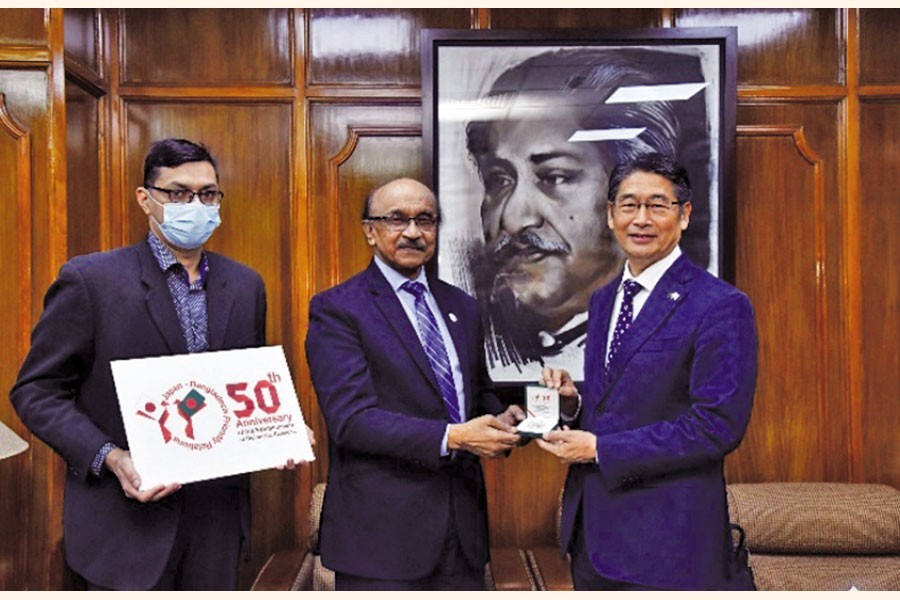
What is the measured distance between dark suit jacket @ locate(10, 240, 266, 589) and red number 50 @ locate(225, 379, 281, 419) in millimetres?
155

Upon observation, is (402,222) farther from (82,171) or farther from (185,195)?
(82,171)

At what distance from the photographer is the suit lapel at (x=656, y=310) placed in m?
1.85

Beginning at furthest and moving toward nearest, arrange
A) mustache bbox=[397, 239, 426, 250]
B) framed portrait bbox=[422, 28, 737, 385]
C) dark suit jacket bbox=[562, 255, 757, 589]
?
framed portrait bbox=[422, 28, 737, 385] < mustache bbox=[397, 239, 426, 250] < dark suit jacket bbox=[562, 255, 757, 589]

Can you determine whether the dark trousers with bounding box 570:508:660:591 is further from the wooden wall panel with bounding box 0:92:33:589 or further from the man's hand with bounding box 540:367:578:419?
the wooden wall panel with bounding box 0:92:33:589

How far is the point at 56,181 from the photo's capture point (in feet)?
8.94

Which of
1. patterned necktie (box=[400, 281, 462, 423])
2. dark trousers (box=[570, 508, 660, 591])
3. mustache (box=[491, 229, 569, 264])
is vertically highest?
mustache (box=[491, 229, 569, 264])

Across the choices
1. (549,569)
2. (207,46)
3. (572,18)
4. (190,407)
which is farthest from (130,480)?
(572,18)

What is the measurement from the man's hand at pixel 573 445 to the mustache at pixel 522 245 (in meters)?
1.41

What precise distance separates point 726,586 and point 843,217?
77.6 inches

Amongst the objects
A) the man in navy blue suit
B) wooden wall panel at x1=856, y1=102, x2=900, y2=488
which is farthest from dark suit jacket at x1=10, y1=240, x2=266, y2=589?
wooden wall panel at x1=856, y1=102, x2=900, y2=488

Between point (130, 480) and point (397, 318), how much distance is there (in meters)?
0.71

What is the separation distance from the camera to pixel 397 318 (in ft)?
6.89

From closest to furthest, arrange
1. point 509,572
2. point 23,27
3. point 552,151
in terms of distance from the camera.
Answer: point 23,27
point 509,572
point 552,151

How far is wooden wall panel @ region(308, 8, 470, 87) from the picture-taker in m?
3.29
